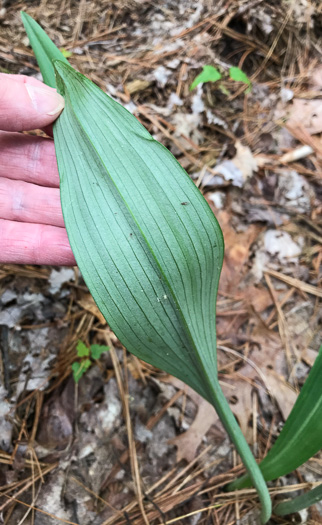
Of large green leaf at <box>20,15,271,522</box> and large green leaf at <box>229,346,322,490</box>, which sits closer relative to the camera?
large green leaf at <box>20,15,271,522</box>

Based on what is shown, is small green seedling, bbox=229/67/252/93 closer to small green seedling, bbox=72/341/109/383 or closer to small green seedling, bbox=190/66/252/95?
small green seedling, bbox=190/66/252/95

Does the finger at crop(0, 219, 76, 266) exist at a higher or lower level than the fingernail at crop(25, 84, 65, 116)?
lower

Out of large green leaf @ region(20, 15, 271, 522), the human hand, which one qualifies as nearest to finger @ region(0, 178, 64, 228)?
the human hand

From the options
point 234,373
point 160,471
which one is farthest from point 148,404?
point 234,373

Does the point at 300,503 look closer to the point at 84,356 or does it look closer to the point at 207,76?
the point at 84,356

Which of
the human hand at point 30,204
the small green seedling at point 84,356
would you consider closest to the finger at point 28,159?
the human hand at point 30,204

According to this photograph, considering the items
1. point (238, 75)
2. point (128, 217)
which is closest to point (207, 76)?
point (238, 75)


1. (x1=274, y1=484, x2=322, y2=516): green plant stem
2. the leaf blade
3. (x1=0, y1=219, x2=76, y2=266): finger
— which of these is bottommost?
(x1=274, y1=484, x2=322, y2=516): green plant stem
